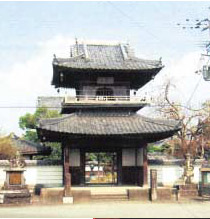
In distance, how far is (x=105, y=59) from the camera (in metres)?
28.0

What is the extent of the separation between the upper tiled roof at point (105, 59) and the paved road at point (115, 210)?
29.1 feet

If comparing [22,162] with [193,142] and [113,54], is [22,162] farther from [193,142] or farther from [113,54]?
[193,142]

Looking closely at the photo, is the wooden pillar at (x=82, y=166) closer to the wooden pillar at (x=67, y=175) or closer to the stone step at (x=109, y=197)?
the wooden pillar at (x=67, y=175)

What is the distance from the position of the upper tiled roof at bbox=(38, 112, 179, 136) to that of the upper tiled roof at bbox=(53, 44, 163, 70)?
3106 millimetres

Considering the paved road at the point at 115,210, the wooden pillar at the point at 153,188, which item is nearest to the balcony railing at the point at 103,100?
the wooden pillar at the point at 153,188

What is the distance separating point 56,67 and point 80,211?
9.91 meters

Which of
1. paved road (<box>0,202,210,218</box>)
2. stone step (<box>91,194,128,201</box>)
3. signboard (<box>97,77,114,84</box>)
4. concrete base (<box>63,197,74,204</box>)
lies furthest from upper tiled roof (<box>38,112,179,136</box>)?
paved road (<box>0,202,210,218</box>)

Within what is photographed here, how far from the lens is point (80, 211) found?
63.4 ft

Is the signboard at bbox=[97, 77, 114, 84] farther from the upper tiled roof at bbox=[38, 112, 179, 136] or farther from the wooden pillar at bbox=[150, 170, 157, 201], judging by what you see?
the wooden pillar at bbox=[150, 170, 157, 201]

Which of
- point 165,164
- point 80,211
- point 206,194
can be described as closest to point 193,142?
point 165,164

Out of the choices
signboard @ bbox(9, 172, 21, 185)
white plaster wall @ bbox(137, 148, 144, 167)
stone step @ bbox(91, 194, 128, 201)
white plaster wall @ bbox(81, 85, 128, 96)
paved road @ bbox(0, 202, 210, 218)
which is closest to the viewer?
paved road @ bbox(0, 202, 210, 218)

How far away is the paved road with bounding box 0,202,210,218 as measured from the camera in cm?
1752

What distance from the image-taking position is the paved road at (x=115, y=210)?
17516 mm

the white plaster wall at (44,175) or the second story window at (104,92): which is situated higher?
the second story window at (104,92)
